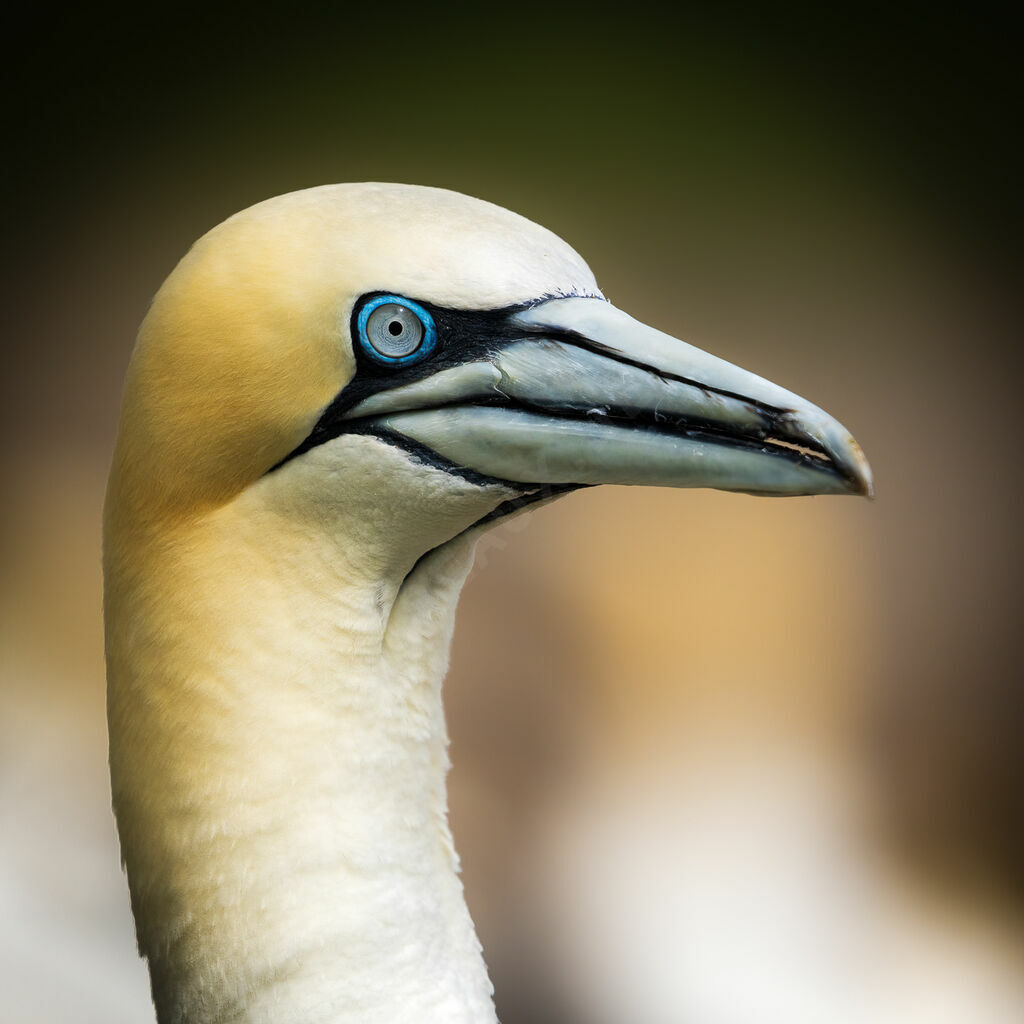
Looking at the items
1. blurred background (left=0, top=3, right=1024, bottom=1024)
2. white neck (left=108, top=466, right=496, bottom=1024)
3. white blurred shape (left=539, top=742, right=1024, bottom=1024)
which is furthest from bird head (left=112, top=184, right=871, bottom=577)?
white blurred shape (left=539, top=742, right=1024, bottom=1024)

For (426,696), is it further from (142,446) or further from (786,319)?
(786,319)

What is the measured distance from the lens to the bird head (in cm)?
148

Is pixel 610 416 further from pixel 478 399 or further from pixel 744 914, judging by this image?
pixel 744 914

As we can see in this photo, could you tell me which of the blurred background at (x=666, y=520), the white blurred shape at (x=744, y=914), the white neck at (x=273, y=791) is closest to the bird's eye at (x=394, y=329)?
the white neck at (x=273, y=791)

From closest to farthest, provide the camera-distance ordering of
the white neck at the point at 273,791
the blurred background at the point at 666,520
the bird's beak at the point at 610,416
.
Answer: the bird's beak at the point at 610,416
the white neck at the point at 273,791
the blurred background at the point at 666,520

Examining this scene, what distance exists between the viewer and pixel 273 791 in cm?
159

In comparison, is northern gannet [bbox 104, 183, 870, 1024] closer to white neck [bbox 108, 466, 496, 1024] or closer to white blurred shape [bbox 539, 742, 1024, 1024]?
white neck [bbox 108, 466, 496, 1024]

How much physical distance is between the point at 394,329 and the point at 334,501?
242mm

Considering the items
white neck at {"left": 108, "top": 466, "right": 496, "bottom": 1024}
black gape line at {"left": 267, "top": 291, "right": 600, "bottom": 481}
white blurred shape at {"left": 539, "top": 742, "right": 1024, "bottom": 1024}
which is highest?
black gape line at {"left": 267, "top": 291, "right": 600, "bottom": 481}

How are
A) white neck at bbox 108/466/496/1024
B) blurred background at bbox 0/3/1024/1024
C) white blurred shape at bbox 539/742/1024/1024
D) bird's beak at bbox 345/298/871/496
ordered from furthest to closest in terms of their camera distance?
white blurred shape at bbox 539/742/1024/1024
blurred background at bbox 0/3/1024/1024
white neck at bbox 108/466/496/1024
bird's beak at bbox 345/298/871/496

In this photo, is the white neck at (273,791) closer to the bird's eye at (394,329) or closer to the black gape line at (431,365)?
the black gape line at (431,365)

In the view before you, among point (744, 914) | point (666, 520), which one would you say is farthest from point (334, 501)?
point (744, 914)

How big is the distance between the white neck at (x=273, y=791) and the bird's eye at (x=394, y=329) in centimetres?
28

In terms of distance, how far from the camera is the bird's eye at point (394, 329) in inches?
58.9
